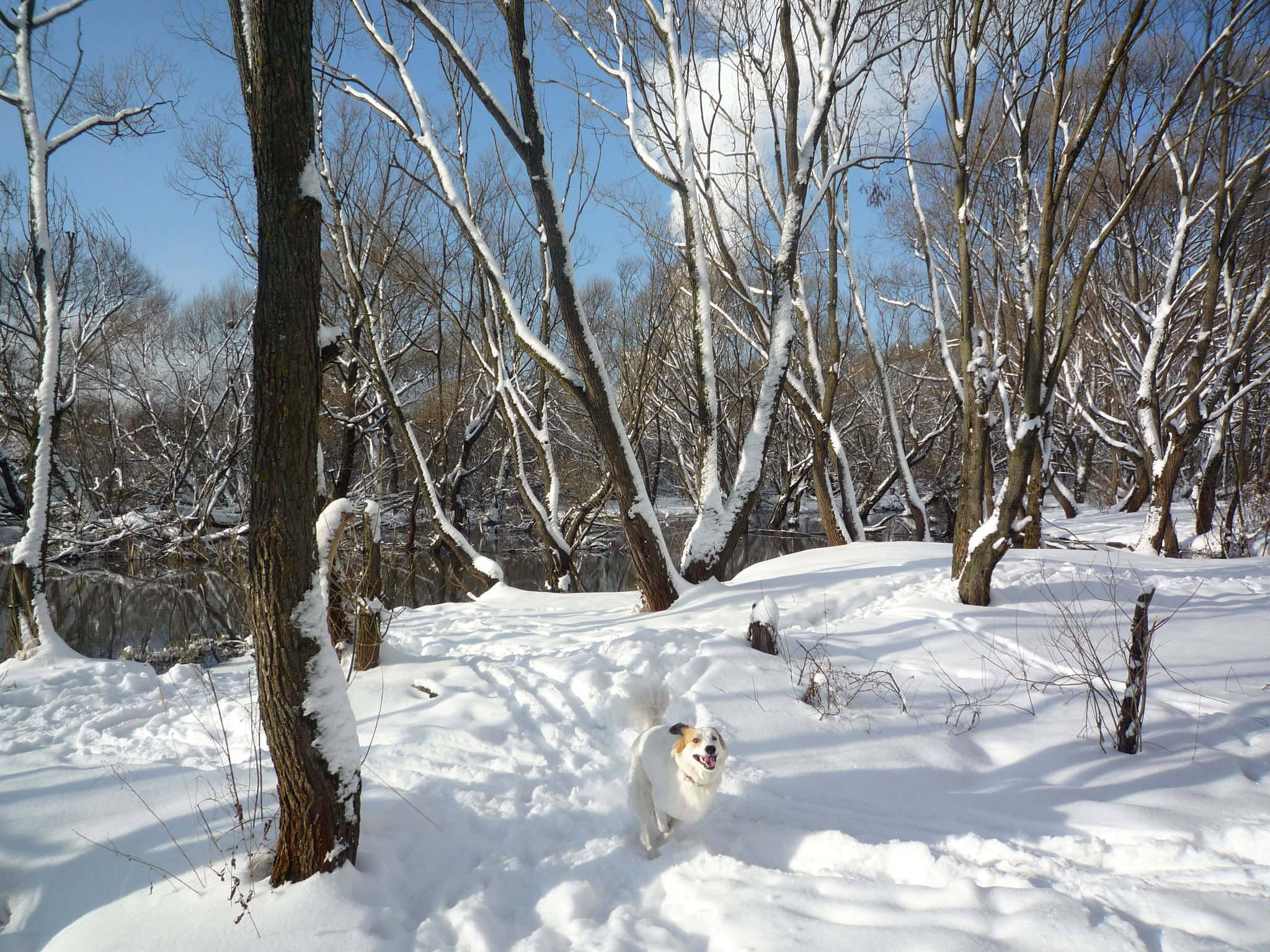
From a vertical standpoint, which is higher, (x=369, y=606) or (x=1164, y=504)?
(x=1164, y=504)

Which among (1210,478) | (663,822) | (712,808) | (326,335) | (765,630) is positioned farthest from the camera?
(1210,478)

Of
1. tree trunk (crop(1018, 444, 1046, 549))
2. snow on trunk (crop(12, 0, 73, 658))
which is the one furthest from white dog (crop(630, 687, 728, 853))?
tree trunk (crop(1018, 444, 1046, 549))

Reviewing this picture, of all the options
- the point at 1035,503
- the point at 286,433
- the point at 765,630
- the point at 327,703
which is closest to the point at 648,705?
the point at 327,703

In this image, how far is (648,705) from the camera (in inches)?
120

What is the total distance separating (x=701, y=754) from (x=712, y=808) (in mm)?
660

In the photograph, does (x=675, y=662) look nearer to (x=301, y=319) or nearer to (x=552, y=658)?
(x=552, y=658)

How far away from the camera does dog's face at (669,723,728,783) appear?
2.48 meters

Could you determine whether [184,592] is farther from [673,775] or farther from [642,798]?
[673,775]

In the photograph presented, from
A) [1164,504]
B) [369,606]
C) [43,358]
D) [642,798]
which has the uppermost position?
[43,358]

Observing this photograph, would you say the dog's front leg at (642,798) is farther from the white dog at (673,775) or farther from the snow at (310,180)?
the snow at (310,180)

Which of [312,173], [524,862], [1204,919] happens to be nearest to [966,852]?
[1204,919]

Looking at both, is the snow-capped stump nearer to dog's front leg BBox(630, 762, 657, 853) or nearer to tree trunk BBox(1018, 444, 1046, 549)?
dog's front leg BBox(630, 762, 657, 853)

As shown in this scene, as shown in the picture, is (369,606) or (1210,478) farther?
(1210,478)

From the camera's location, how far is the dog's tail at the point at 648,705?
305cm
